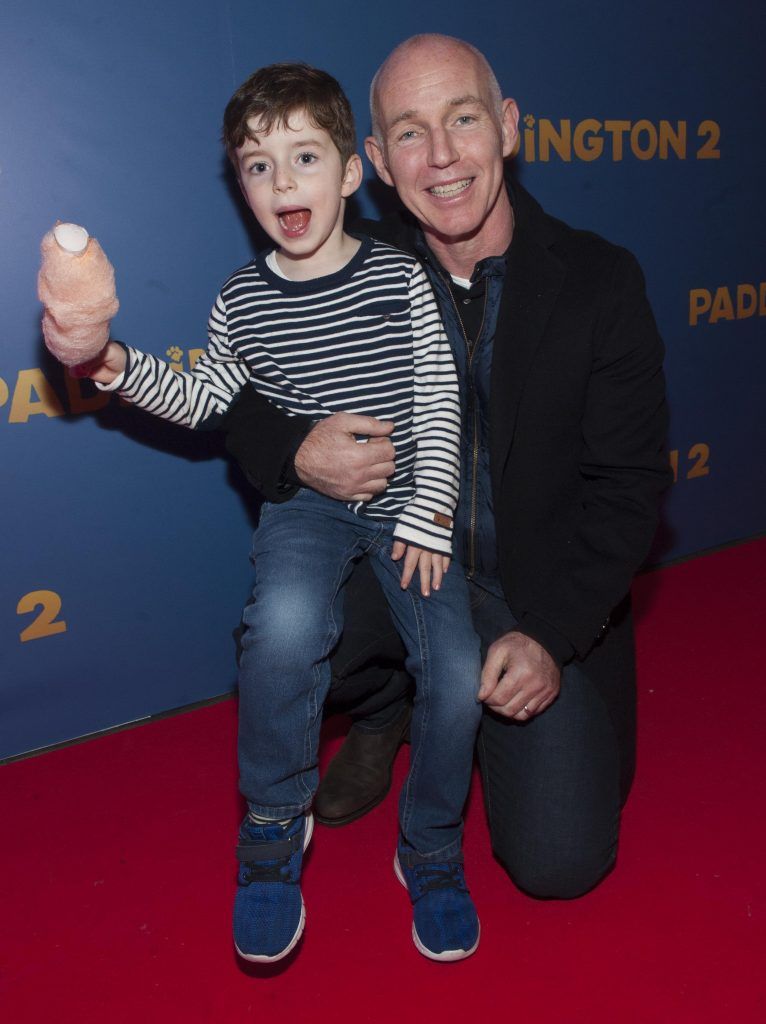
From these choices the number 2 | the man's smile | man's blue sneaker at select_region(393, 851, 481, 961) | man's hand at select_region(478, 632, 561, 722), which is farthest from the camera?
the number 2

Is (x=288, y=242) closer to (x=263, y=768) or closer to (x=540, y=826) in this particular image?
(x=263, y=768)

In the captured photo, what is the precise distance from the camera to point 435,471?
1721 millimetres

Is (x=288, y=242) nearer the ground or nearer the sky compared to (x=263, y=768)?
nearer the sky

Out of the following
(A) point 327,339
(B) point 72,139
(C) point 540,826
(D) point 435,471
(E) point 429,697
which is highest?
(B) point 72,139

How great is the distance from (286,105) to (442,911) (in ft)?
4.81

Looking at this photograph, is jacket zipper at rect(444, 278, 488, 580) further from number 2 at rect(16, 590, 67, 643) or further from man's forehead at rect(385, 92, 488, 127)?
number 2 at rect(16, 590, 67, 643)

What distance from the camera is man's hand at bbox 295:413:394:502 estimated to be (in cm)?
171

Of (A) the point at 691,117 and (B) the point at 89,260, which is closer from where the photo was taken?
(B) the point at 89,260

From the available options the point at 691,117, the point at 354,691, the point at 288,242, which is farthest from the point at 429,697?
the point at 691,117

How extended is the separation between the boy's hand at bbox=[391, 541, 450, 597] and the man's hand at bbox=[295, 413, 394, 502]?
136 millimetres

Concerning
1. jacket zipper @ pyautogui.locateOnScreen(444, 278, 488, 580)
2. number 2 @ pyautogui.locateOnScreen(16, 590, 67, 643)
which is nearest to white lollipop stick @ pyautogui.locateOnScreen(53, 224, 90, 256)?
jacket zipper @ pyautogui.locateOnScreen(444, 278, 488, 580)

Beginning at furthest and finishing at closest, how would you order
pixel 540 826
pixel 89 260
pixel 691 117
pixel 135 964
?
pixel 691 117 → pixel 540 826 → pixel 135 964 → pixel 89 260

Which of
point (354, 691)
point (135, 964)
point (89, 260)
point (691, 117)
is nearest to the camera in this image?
point (89, 260)

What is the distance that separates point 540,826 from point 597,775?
0.16m
